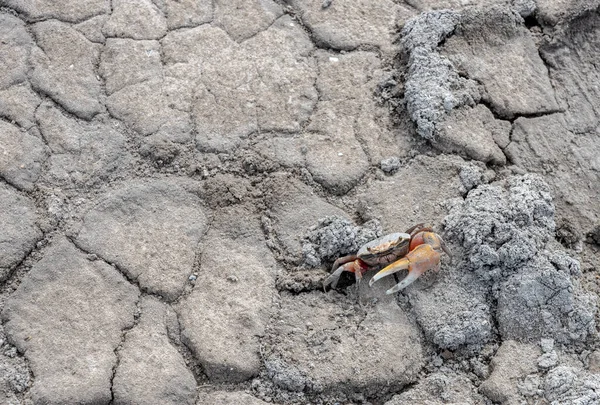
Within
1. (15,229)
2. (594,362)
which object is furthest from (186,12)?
(594,362)

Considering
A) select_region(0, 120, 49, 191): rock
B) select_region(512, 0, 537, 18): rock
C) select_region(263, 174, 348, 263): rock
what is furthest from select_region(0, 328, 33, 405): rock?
select_region(512, 0, 537, 18): rock

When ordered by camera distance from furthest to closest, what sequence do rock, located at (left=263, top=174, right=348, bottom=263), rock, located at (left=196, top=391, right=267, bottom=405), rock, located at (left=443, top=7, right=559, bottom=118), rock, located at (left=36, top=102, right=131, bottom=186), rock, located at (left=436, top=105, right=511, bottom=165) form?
rock, located at (left=443, top=7, right=559, bottom=118), rock, located at (left=436, top=105, right=511, bottom=165), rock, located at (left=36, top=102, right=131, bottom=186), rock, located at (left=263, top=174, right=348, bottom=263), rock, located at (left=196, top=391, right=267, bottom=405)

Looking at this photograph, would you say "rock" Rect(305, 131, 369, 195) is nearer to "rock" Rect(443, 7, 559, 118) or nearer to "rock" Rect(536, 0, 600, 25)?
"rock" Rect(443, 7, 559, 118)

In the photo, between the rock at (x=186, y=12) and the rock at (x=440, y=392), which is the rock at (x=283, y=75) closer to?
the rock at (x=186, y=12)

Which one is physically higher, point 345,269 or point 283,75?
point 283,75

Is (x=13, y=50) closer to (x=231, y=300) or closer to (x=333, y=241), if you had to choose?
(x=231, y=300)

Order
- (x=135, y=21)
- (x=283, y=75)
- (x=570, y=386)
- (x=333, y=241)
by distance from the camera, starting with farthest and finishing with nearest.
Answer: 1. (x=135, y=21)
2. (x=283, y=75)
3. (x=333, y=241)
4. (x=570, y=386)

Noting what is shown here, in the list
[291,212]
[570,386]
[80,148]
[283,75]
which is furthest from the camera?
[283,75]
